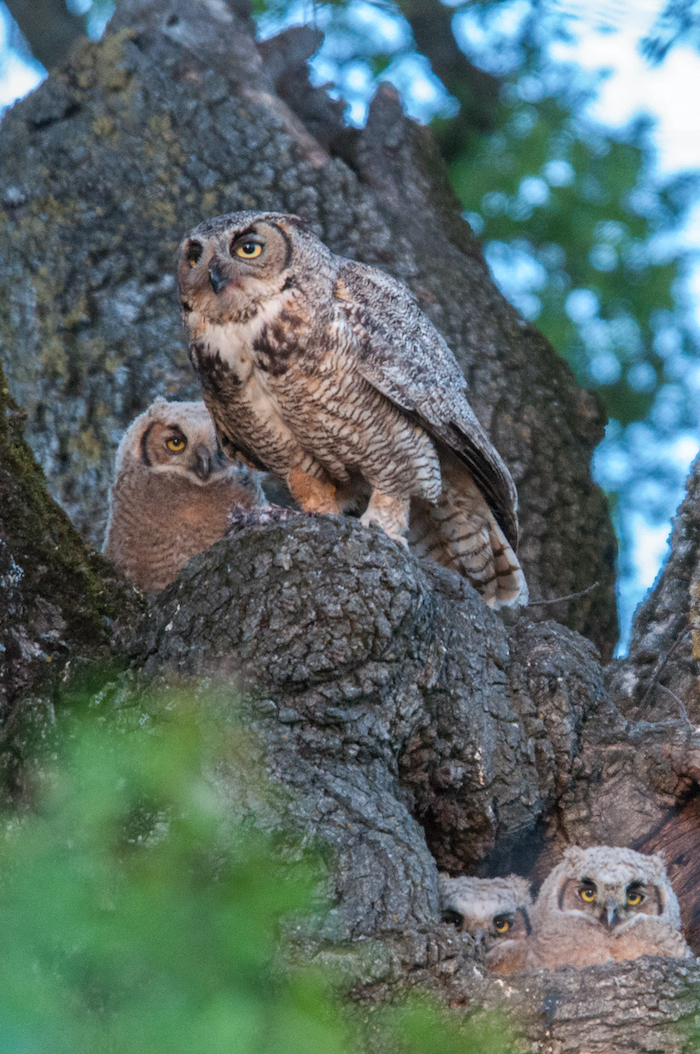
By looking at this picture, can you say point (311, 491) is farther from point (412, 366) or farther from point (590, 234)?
point (590, 234)

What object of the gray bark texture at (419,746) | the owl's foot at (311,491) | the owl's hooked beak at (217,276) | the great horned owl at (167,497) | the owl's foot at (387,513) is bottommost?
the gray bark texture at (419,746)

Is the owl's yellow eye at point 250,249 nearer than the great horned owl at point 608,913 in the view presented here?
No

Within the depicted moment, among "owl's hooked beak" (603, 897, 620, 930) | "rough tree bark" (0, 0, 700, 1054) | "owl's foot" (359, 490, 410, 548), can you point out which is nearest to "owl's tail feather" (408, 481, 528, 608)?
"owl's foot" (359, 490, 410, 548)

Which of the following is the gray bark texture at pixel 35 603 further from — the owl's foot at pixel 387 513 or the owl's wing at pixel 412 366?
the owl's wing at pixel 412 366

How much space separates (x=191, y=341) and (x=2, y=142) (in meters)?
2.08

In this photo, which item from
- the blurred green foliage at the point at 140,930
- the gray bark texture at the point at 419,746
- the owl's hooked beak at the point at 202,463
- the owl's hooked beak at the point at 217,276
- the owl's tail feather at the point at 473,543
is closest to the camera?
the blurred green foliage at the point at 140,930

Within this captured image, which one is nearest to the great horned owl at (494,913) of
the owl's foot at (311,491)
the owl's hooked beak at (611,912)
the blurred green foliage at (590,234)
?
the owl's hooked beak at (611,912)

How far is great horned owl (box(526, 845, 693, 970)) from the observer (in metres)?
2.54

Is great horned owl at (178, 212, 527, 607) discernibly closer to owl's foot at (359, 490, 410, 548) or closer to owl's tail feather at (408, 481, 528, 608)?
owl's foot at (359, 490, 410, 548)

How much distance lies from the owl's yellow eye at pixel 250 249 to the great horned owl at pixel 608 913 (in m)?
1.72

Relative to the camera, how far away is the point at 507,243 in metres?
5.05

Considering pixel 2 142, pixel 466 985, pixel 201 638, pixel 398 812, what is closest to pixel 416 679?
pixel 398 812

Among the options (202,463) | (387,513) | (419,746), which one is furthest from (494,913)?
(202,463)

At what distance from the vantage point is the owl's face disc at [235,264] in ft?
9.36
